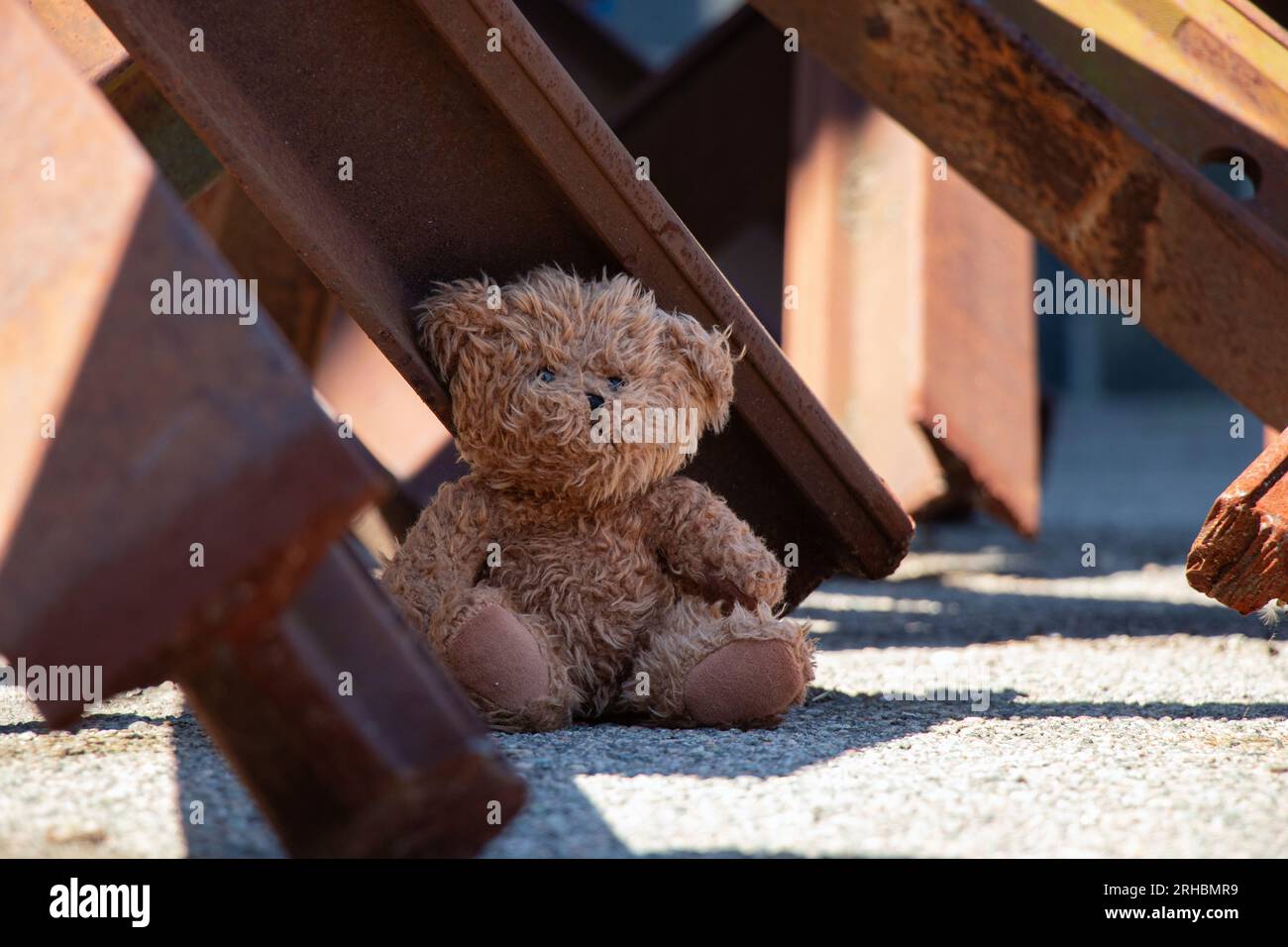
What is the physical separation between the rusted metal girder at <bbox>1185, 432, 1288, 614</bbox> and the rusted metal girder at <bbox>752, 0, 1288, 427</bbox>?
2.70 feet

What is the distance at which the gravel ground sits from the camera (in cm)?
187

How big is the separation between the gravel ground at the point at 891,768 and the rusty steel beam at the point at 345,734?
0.54 ft

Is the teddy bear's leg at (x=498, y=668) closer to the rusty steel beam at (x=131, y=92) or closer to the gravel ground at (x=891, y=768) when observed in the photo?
the gravel ground at (x=891, y=768)

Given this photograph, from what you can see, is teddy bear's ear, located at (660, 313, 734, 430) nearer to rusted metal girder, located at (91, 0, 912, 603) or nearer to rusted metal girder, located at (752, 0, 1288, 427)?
rusted metal girder, located at (91, 0, 912, 603)

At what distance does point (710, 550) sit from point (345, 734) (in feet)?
3.94

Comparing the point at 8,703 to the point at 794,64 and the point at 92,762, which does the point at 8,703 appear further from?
the point at 794,64

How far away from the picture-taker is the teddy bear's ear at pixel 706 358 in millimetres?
2670

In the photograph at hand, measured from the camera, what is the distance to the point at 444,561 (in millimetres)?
2645

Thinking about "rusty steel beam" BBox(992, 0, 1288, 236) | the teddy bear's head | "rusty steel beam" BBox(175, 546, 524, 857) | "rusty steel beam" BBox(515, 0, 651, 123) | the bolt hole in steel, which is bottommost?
"rusty steel beam" BBox(175, 546, 524, 857)

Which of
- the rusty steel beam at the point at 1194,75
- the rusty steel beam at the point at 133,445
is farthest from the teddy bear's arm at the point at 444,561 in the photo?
the rusty steel beam at the point at 1194,75

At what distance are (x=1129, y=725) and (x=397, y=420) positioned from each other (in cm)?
290

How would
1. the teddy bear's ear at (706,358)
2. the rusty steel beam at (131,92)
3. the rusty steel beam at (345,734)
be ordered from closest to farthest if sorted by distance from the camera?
the rusty steel beam at (345,734) → the teddy bear's ear at (706,358) → the rusty steel beam at (131,92)

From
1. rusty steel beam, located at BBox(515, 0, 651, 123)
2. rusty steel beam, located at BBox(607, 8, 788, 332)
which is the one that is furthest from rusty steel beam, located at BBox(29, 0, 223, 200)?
rusty steel beam, located at BBox(515, 0, 651, 123)

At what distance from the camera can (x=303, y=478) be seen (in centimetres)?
150
